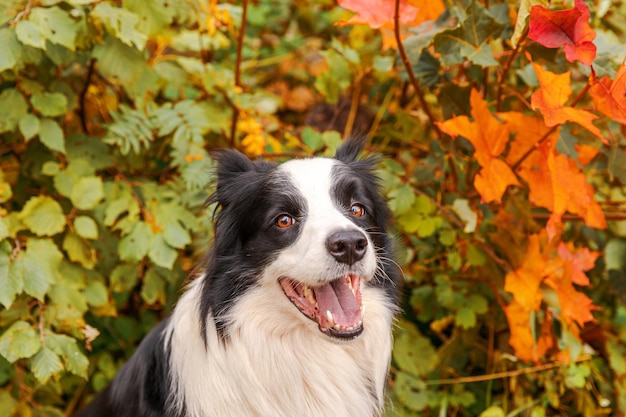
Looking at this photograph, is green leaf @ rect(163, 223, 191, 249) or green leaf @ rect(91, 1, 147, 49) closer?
green leaf @ rect(91, 1, 147, 49)

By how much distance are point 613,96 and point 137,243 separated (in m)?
1.87

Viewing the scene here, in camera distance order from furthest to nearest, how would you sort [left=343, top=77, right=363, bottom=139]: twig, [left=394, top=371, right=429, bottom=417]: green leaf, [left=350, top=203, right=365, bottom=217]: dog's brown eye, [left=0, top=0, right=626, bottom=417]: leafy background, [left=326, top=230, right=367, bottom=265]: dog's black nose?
[left=343, top=77, right=363, bottom=139]: twig → [left=394, top=371, right=429, bottom=417]: green leaf → [left=0, top=0, right=626, bottom=417]: leafy background → [left=350, top=203, right=365, bottom=217]: dog's brown eye → [left=326, top=230, right=367, bottom=265]: dog's black nose

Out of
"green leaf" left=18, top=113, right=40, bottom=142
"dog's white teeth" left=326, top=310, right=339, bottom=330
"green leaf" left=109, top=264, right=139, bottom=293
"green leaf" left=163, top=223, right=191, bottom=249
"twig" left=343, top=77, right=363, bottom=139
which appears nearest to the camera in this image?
"dog's white teeth" left=326, top=310, right=339, bottom=330

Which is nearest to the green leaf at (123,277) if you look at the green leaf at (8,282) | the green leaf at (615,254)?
the green leaf at (8,282)

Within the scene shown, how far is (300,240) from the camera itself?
2.25 meters

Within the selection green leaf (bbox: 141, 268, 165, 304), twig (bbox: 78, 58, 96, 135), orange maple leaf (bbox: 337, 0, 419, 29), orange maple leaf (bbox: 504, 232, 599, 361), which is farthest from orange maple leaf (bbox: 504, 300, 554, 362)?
twig (bbox: 78, 58, 96, 135)

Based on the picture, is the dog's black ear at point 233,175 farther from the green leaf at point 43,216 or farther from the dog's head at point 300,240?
the green leaf at point 43,216

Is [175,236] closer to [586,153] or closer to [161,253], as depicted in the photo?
[161,253]

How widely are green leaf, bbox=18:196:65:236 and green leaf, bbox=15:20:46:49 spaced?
0.65 metres

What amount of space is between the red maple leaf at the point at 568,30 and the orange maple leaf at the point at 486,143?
46 centimetres

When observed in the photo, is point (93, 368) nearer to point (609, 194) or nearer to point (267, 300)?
point (267, 300)

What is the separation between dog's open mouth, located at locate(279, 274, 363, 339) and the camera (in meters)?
2.26

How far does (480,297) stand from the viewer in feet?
11.0

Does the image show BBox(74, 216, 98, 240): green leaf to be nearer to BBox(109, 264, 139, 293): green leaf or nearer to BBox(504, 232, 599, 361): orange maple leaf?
BBox(109, 264, 139, 293): green leaf
